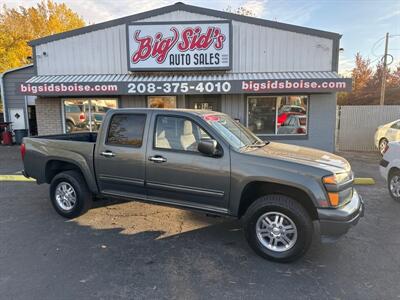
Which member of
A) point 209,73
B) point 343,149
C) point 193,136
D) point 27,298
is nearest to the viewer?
point 27,298

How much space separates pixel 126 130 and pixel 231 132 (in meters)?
1.67

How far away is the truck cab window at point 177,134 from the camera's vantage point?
13.2 feet

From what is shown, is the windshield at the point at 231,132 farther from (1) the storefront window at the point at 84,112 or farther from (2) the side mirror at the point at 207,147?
(1) the storefront window at the point at 84,112

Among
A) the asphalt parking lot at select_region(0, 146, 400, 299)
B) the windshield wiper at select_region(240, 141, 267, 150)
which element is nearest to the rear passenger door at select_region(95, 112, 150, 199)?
the asphalt parking lot at select_region(0, 146, 400, 299)

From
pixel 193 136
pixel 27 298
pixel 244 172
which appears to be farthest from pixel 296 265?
pixel 27 298

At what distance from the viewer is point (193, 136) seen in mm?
4043

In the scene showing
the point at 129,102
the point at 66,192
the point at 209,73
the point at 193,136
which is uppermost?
the point at 209,73

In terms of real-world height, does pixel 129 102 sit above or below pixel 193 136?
above

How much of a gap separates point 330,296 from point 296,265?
62 cm

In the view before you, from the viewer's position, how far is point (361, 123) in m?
12.1

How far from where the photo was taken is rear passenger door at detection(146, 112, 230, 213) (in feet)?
12.4

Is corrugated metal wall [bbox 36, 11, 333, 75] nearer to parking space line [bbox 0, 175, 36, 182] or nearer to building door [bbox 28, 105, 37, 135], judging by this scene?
parking space line [bbox 0, 175, 36, 182]

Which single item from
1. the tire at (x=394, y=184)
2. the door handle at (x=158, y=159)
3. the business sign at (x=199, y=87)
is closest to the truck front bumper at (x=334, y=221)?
the door handle at (x=158, y=159)

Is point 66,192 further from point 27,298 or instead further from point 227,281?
point 227,281
